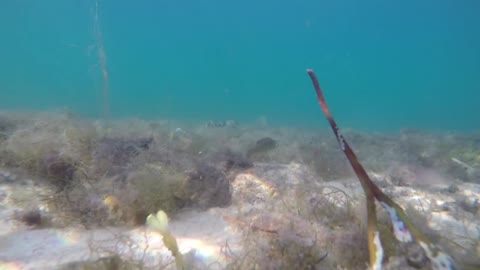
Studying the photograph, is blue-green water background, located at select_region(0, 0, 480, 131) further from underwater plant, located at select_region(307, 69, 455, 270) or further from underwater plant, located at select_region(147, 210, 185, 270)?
underwater plant, located at select_region(307, 69, 455, 270)

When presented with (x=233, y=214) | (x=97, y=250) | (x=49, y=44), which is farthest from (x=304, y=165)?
(x=49, y=44)

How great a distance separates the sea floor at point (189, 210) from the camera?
2.31 m

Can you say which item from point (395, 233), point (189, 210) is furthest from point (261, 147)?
point (395, 233)

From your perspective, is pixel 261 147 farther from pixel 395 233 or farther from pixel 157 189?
pixel 395 233

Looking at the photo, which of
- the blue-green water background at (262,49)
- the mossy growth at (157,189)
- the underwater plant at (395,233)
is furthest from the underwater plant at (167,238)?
the blue-green water background at (262,49)

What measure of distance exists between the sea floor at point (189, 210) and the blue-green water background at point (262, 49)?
278ft

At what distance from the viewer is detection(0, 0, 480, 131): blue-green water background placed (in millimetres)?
98938

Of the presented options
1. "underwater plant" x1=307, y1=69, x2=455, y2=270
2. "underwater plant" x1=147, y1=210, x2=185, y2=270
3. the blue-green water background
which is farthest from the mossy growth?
the blue-green water background

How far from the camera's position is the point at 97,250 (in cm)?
237

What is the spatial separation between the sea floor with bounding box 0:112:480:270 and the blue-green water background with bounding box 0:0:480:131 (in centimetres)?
8475

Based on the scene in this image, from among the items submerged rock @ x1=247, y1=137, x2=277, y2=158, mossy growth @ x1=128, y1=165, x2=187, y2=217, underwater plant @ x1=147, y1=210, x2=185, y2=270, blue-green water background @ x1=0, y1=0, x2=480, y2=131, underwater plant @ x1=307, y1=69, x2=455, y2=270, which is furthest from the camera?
blue-green water background @ x1=0, y1=0, x2=480, y2=131

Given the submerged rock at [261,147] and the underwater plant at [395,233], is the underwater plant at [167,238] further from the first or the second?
the submerged rock at [261,147]

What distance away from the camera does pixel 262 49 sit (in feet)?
567

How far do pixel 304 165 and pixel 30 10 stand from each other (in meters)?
103
